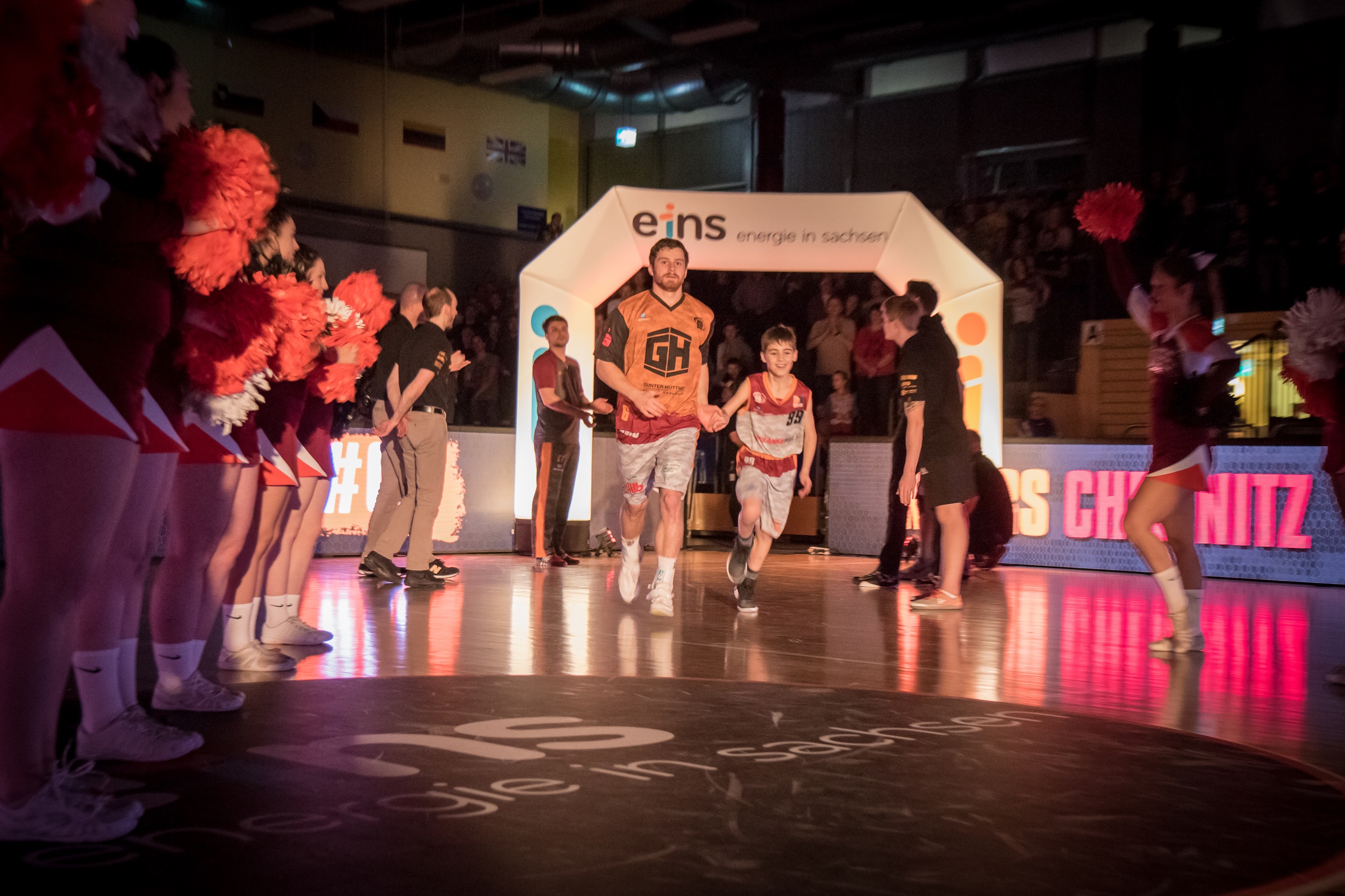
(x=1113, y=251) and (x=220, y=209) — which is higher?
(x=1113, y=251)

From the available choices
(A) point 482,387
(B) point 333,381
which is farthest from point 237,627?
(A) point 482,387

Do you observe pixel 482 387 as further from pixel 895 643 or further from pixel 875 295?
pixel 895 643

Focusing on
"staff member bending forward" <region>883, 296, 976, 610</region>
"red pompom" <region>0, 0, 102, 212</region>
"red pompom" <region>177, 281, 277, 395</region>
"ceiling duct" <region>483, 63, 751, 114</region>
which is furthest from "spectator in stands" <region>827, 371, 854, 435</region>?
"red pompom" <region>0, 0, 102, 212</region>

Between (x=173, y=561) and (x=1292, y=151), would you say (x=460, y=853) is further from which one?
(x=1292, y=151)

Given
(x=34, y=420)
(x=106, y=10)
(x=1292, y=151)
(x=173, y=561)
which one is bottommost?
(x=173, y=561)

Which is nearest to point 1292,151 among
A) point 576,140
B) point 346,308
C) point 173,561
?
point 576,140

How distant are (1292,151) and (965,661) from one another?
1290cm

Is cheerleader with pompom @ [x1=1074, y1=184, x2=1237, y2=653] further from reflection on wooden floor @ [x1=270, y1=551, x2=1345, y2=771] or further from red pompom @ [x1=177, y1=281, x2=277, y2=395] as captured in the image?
red pompom @ [x1=177, y1=281, x2=277, y2=395]

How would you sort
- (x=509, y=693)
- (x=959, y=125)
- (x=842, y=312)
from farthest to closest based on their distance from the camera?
(x=959, y=125) < (x=842, y=312) < (x=509, y=693)

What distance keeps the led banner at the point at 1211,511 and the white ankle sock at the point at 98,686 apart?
780cm

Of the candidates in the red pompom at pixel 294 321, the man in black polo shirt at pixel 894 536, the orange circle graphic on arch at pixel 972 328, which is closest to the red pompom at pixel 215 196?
the red pompom at pixel 294 321

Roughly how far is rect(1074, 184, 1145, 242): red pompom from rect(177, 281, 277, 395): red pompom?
4130mm

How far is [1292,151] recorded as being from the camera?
15156 millimetres

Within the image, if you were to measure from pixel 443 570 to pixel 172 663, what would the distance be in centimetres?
496
